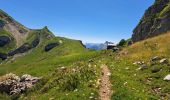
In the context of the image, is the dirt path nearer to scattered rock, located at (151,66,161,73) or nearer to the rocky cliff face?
scattered rock, located at (151,66,161,73)

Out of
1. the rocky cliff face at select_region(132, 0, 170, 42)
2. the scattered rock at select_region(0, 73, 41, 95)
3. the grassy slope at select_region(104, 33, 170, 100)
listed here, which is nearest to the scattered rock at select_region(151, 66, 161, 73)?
the grassy slope at select_region(104, 33, 170, 100)

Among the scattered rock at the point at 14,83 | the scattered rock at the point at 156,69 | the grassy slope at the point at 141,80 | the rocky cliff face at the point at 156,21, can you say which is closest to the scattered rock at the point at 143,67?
the grassy slope at the point at 141,80

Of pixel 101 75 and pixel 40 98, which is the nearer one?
pixel 40 98

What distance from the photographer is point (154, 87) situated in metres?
31.2

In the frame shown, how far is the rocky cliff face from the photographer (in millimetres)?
81331

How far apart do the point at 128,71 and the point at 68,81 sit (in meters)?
8.70

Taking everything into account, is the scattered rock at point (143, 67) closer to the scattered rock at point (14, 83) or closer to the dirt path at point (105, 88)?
the dirt path at point (105, 88)

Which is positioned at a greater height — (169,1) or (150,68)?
(169,1)

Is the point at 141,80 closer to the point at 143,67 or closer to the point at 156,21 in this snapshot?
the point at 143,67

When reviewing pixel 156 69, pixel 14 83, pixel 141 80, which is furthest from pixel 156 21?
pixel 141 80

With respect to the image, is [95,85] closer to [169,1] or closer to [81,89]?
[81,89]

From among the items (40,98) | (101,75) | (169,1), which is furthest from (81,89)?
(169,1)

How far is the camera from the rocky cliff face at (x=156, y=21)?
8133 cm

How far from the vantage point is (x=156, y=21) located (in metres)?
90.1
